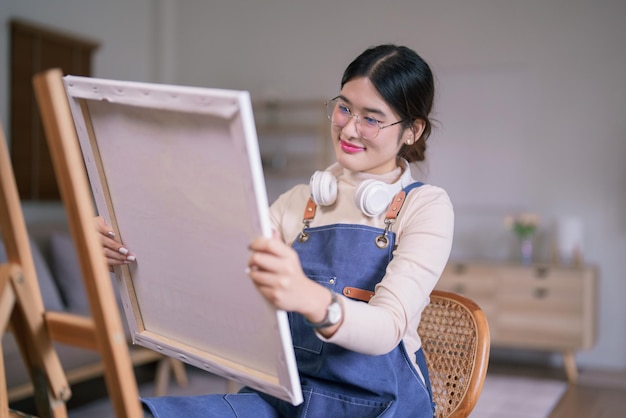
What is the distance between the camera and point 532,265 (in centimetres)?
485

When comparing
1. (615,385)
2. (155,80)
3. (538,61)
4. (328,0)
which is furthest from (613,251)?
(155,80)

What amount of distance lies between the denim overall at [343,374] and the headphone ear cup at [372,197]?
0.04 meters

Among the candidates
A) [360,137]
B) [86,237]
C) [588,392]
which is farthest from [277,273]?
[588,392]

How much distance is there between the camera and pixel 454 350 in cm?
154

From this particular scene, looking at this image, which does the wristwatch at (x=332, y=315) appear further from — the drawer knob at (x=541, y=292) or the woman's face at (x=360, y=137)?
the drawer knob at (x=541, y=292)

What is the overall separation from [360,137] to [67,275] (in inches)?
120

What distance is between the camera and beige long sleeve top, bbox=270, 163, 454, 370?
1130 millimetres

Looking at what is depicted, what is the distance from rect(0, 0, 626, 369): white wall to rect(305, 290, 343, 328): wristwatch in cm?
414

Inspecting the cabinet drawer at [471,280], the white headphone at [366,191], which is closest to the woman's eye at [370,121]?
the white headphone at [366,191]

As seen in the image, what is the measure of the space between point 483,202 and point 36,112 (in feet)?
10.5

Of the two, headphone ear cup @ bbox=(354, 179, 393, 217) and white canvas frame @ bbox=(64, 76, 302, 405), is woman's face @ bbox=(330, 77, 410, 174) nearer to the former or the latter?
headphone ear cup @ bbox=(354, 179, 393, 217)

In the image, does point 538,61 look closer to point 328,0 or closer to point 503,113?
point 503,113

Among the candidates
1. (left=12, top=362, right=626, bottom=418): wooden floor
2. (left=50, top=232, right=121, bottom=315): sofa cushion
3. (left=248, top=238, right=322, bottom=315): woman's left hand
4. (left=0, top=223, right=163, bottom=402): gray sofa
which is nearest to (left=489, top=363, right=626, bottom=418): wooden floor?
(left=12, top=362, right=626, bottom=418): wooden floor

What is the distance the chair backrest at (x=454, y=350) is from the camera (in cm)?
145
